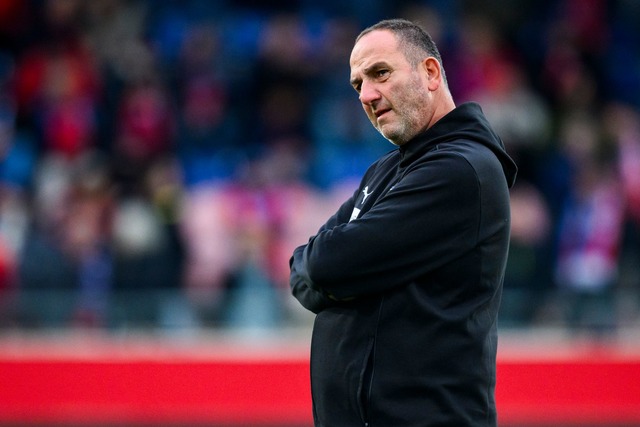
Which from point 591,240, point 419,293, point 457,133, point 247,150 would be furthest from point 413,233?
point 247,150

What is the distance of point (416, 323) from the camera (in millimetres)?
2760

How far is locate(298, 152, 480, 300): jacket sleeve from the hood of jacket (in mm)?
128

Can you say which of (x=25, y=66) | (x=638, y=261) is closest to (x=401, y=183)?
(x=638, y=261)

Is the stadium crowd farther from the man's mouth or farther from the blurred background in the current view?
the man's mouth

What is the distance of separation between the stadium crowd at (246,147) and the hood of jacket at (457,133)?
387 cm

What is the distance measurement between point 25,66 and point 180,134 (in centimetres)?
186

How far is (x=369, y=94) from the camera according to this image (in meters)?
2.96

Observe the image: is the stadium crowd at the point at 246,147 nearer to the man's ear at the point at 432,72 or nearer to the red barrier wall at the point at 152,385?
the red barrier wall at the point at 152,385

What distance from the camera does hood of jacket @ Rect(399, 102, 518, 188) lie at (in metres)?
2.94

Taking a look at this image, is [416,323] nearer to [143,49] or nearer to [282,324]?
[282,324]

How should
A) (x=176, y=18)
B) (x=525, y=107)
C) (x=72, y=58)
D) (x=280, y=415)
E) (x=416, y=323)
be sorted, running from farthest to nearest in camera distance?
1. (x=176, y=18)
2. (x=72, y=58)
3. (x=525, y=107)
4. (x=280, y=415)
5. (x=416, y=323)

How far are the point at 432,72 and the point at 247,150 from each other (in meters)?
6.16

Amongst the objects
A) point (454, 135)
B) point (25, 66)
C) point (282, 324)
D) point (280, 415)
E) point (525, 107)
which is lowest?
point (280, 415)

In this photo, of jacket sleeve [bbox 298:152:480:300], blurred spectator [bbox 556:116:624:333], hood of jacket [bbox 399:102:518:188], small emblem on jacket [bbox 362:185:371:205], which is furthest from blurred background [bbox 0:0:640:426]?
jacket sleeve [bbox 298:152:480:300]
